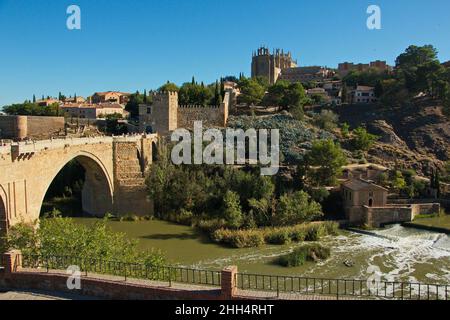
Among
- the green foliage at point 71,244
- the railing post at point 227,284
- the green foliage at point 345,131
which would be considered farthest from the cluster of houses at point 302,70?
the railing post at point 227,284

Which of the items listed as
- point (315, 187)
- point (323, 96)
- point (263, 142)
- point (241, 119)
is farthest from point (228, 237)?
point (323, 96)

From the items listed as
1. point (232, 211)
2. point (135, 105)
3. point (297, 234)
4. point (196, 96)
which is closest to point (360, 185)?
point (297, 234)

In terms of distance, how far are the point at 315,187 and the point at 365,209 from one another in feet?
11.7

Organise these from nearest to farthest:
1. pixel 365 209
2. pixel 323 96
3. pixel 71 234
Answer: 1. pixel 71 234
2. pixel 365 209
3. pixel 323 96

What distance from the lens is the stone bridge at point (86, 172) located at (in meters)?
15.8

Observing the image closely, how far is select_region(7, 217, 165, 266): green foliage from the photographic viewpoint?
11.3m

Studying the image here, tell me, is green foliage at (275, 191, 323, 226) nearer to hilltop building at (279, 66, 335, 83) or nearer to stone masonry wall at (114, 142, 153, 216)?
stone masonry wall at (114, 142, 153, 216)

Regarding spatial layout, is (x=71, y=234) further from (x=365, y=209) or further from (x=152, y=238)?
(x=365, y=209)

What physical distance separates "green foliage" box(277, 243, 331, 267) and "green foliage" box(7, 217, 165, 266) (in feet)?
21.6

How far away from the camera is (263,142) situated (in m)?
32.2

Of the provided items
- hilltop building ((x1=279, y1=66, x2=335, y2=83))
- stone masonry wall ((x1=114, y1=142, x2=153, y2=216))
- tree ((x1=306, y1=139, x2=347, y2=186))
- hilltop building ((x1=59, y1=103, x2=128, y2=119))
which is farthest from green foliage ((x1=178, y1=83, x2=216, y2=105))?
hilltop building ((x1=279, y1=66, x2=335, y2=83))

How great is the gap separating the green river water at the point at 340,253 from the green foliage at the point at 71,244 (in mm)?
4990

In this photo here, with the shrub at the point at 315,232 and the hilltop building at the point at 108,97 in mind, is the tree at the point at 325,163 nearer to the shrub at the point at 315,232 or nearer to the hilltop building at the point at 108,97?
the shrub at the point at 315,232

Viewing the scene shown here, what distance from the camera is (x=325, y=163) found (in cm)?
2695
